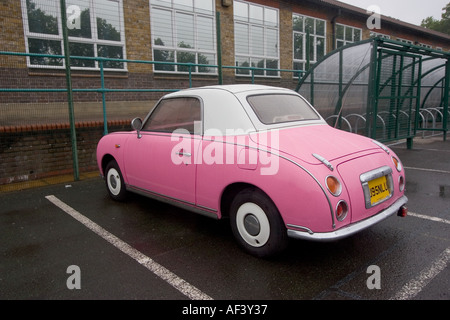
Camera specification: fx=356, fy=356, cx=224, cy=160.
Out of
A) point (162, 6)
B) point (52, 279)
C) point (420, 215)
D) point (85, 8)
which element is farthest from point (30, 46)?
point (420, 215)

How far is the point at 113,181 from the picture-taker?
5043mm

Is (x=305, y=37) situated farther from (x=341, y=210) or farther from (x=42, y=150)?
(x=341, y=210)

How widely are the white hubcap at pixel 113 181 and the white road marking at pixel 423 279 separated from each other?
3628 mm

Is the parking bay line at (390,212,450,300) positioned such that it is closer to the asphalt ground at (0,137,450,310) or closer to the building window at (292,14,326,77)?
the asphalt ground at (0,137,450,310)

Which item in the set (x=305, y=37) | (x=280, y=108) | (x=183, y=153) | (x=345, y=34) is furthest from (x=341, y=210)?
(x=345, y=34)

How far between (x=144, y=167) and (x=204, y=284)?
6.32 ft

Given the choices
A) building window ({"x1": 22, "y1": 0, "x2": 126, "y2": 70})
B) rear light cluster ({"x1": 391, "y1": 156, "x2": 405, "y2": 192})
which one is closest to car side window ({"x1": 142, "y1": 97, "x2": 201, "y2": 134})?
rear light cluster ({"x1": 391, "y1": 156, "x2": 405, "y2": 192})

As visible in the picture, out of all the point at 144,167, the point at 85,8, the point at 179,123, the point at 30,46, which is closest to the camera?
the point at 179,123

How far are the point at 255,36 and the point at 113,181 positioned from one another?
1064cm

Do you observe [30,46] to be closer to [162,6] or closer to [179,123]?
[162,6]

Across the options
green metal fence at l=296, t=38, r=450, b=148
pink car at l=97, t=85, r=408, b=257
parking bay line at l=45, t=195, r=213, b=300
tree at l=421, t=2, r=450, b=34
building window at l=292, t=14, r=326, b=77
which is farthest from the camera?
tree at l=421, t=2, r=450, b=34

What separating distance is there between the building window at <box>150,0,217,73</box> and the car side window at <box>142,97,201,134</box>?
6855mm

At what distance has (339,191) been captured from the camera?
2.75 metres

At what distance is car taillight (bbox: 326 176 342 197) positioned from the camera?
2.73 m
